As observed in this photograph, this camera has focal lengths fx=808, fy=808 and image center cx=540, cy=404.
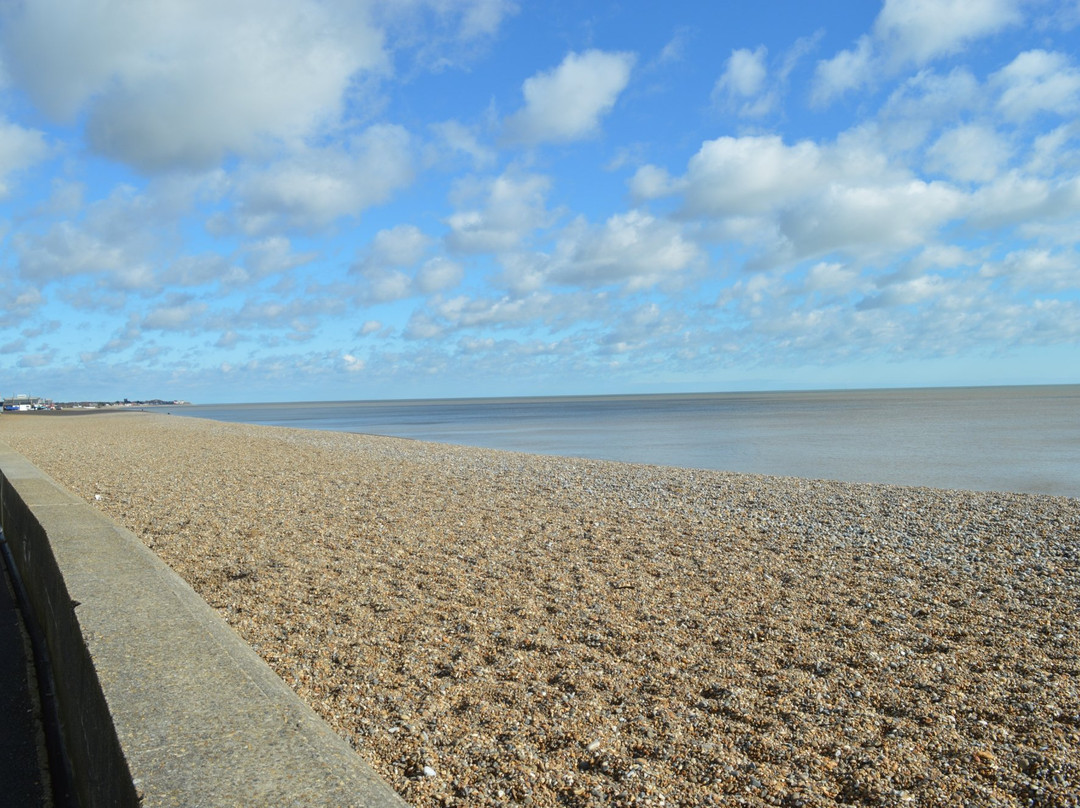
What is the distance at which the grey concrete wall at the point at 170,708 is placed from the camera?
2104 millimetres

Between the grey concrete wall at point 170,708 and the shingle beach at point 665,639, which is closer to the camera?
the grey concrete wall at point 170,708

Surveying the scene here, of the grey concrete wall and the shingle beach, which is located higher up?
the grey concrete wall

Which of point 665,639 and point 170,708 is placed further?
point 665,639

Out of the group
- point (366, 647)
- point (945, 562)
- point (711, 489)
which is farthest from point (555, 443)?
point (366, 647)

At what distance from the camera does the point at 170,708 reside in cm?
253

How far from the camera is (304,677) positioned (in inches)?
179

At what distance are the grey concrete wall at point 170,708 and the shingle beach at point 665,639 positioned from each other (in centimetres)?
93

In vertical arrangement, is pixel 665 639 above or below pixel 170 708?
below

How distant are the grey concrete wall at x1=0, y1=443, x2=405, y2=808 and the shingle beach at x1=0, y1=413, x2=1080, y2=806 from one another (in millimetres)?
929

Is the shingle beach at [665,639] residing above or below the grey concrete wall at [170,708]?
below

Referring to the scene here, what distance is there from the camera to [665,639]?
5.36 meters

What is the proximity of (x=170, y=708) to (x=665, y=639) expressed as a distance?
11.5 ft

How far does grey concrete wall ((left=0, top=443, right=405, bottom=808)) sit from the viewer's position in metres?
2.10

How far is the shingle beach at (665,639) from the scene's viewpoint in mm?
3527
